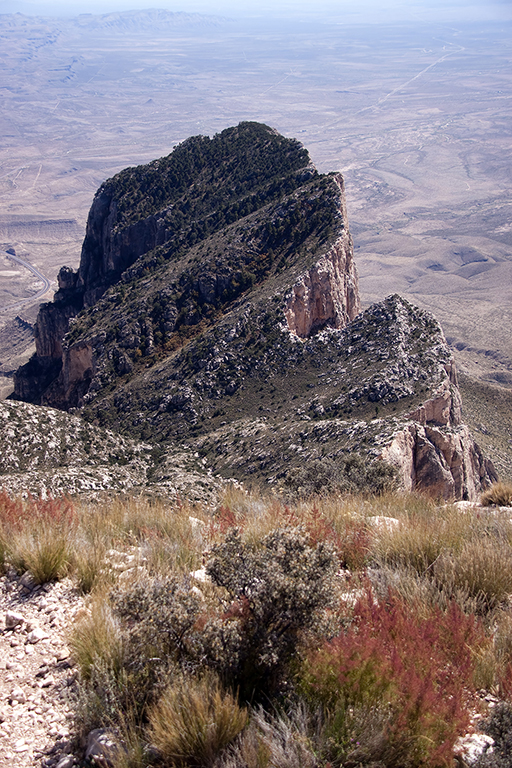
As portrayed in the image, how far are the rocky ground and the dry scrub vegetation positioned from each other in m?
0.19

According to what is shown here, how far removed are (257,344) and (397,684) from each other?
28.7 m

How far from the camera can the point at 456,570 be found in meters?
6.25

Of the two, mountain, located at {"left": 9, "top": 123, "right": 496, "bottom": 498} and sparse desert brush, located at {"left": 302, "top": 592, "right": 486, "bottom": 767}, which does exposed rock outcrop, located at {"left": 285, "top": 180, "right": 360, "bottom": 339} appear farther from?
sparse desert brush, located at {"left": 302, "top": 592, "right": 486, "bottom": 767}

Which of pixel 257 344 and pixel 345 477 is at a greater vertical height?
pixel 345 477

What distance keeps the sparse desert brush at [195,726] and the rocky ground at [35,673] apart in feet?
2.67

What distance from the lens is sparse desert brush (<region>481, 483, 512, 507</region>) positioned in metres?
11.1

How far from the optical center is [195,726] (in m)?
4.16

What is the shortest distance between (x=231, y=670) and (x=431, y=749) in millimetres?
1660

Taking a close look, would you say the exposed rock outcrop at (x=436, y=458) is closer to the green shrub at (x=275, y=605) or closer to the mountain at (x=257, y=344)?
the mountain at (x=257, y=344)

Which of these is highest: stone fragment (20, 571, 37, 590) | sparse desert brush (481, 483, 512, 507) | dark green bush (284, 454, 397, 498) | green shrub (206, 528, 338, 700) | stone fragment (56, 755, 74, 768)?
green shrub (206, 528, 338, 700)

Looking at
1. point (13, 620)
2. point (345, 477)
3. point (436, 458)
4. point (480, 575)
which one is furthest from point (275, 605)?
point (436, 458)

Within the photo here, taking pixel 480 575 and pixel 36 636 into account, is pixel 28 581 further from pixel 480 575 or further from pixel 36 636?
pixel 480 575

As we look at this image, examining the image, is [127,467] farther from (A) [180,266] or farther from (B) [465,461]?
(A) [180,266]

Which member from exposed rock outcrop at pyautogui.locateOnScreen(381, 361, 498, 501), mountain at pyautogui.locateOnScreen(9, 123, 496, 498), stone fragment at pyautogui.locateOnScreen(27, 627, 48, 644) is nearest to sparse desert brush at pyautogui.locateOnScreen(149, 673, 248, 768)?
stone fragment at pyautogui.locateOnScreen(27, 627, 48, 644)
